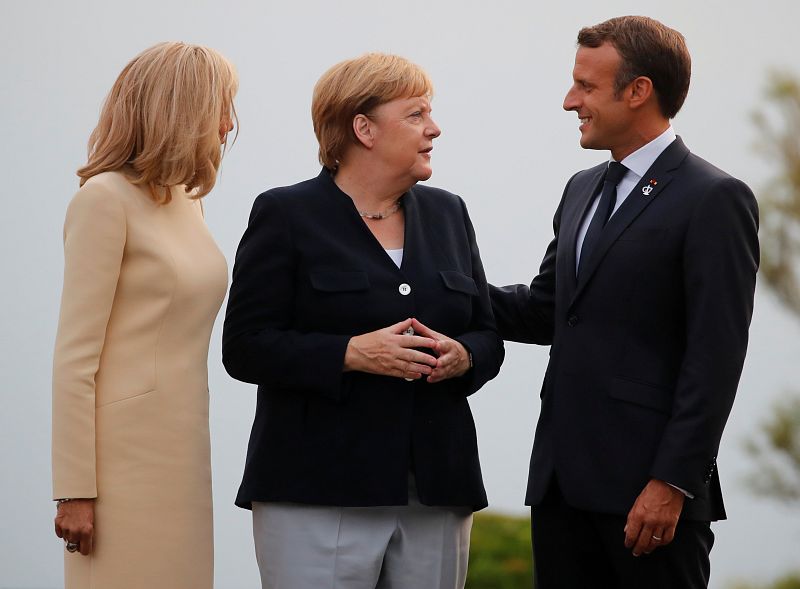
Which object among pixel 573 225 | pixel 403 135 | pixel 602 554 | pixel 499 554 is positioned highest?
pixel 403 135

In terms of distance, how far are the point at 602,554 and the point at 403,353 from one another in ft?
2.05

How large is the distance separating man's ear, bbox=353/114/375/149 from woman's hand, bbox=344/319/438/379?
1.40ft

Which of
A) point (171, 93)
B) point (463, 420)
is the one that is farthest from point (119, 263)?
point (463, 420)

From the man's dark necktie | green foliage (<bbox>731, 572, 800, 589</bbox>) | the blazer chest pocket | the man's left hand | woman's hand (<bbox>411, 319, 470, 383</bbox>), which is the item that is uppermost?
the man's dark necktie

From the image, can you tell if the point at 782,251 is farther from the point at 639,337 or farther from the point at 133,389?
the point at 133,389

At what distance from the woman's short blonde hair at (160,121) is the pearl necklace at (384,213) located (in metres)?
0.38

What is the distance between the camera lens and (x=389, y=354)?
2.53 metres

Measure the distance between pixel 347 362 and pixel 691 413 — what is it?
27.9 inches

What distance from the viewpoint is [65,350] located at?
7.89ft

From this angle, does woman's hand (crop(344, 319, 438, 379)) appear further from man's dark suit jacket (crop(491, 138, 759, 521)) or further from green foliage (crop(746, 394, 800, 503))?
green foliage (crop(746, 394, 800, 503))

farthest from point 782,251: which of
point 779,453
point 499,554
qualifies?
point 499,554

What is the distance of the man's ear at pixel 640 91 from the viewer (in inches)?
103

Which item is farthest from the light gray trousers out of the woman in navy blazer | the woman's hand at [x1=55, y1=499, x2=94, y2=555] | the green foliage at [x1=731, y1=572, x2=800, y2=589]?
the green foliage at [x1=731, y1=572, x2=800, y2=589]

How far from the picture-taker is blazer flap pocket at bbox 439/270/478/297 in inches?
106
